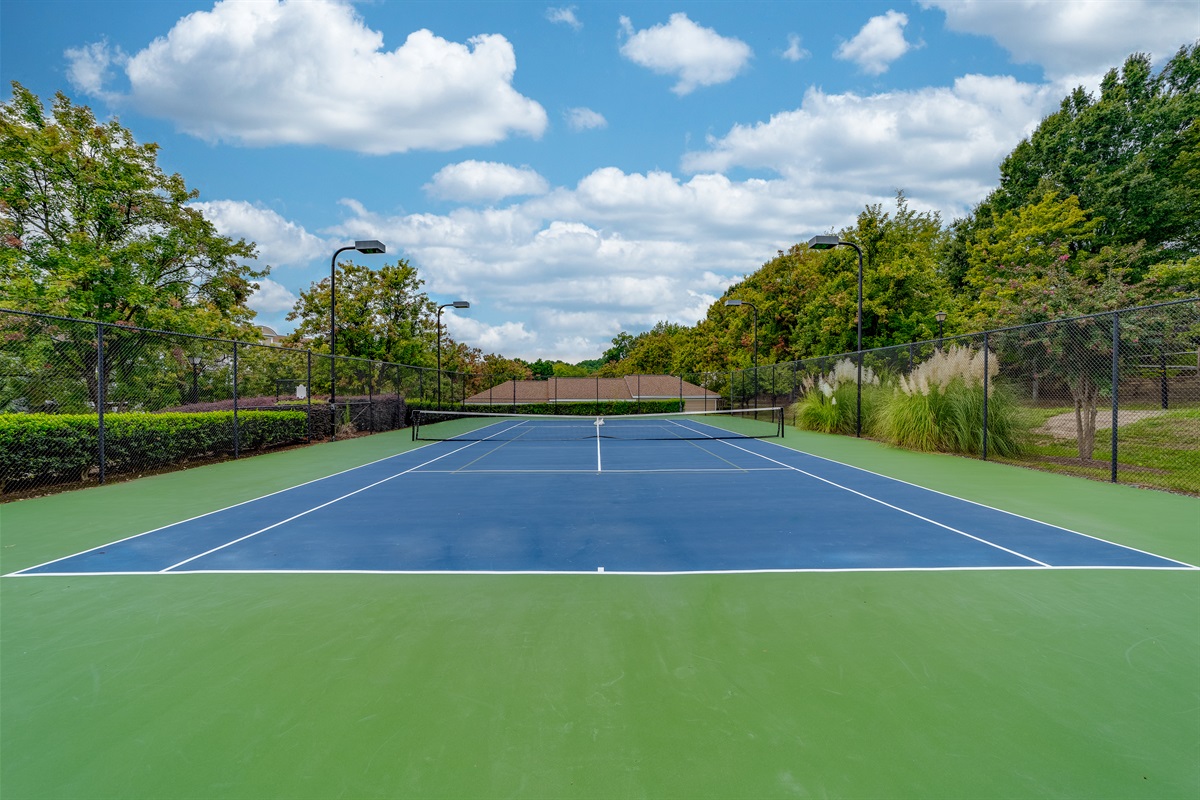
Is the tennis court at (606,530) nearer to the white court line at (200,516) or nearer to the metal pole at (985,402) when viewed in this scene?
the white court line at (200,516)

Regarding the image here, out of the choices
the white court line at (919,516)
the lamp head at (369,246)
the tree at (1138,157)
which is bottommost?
the white court line at (919,516)

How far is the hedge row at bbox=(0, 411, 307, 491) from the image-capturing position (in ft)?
25.7

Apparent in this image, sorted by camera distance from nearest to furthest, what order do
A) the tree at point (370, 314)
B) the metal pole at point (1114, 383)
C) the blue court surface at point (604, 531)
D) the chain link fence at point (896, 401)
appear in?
the blue court surface at point (604, 531)
the metal pole at point (1114, 383)
the chain link fence at point (896, 401)
the tree at point (370, 314)

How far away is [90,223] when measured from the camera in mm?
17266

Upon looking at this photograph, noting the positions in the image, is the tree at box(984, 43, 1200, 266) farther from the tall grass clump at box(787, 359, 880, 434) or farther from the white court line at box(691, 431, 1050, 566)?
the white court line at box(691, 431, 1050, 566)

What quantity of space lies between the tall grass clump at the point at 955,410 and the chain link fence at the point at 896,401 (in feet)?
0.09

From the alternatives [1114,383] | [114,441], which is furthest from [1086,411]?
[114,441]

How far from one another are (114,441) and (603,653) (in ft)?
33.2

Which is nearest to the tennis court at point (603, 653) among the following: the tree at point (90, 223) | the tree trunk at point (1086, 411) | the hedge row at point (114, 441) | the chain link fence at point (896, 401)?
the hedge row at point (114, 441)

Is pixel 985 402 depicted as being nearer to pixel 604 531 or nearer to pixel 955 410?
pixel 955 410

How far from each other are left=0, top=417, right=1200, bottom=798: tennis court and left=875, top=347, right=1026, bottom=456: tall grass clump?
5083mm

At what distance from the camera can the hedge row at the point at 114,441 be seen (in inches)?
308

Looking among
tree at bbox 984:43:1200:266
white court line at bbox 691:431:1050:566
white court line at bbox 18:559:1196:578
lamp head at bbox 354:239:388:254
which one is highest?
tree at bbox 984:43:1200:266

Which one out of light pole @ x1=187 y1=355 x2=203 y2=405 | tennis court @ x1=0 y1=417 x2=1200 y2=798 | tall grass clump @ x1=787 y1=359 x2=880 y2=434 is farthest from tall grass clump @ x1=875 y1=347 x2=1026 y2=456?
light pole @ x1=187 y1=355 x2=203 y2=405
